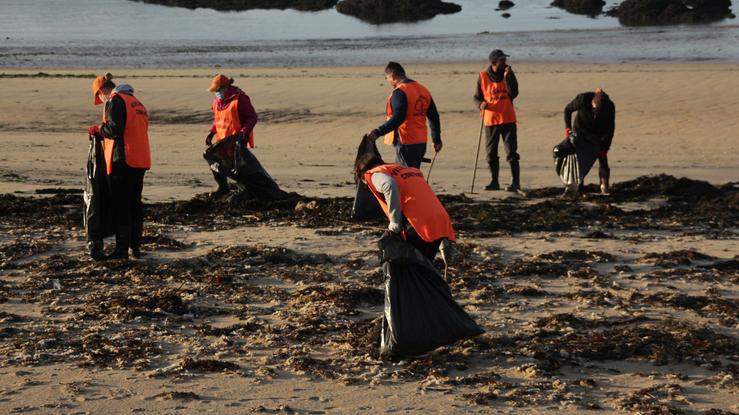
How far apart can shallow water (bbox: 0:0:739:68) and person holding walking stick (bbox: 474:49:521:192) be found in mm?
21546

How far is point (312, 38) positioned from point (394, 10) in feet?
39.5

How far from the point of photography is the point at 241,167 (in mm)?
11656

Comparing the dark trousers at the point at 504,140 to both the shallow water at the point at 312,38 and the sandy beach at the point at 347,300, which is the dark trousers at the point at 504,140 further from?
the shallow water at the point at 312,38

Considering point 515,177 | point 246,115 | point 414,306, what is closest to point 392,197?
point 414,306

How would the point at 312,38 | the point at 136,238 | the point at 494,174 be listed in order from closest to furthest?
1. the point at 136,238
2. the point at 494,174
3. the point at 312,38

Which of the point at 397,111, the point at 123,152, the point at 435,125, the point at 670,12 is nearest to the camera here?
the point at 123,152

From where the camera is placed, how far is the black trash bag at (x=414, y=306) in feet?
22.4

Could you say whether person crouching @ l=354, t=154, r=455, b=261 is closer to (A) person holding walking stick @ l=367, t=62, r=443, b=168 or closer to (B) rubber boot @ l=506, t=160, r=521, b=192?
(A) person holding walking stick @ l=367, t=62, r=443, b=168

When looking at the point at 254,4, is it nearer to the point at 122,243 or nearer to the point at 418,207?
the point at 122,243

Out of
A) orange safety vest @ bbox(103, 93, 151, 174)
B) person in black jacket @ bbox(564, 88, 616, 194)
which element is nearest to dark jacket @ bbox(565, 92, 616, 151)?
person in black jacket @ bbox(564, 88, 616, 194)

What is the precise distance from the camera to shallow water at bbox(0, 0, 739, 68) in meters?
36.5

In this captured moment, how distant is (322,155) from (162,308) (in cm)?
894

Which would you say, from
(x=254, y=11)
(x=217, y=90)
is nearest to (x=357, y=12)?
(x=254, y=11)

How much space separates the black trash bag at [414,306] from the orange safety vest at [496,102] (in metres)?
5.92
